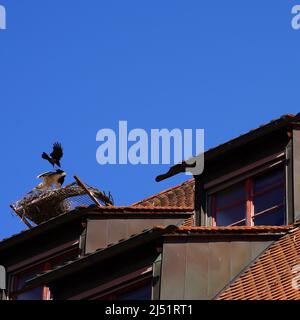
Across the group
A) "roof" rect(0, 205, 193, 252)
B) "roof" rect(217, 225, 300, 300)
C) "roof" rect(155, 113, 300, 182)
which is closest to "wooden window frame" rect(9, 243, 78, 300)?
"roof" rect(0, 205, 193, 252)

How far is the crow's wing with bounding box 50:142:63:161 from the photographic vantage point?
42688mm

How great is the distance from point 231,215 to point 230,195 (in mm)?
474

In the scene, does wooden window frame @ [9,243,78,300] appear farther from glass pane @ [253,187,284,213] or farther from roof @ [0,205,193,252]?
glass pane @ [253,187,284,213]

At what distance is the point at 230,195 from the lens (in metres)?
35.7

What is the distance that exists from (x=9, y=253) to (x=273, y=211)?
6.31m

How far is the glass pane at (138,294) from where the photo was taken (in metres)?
32.9

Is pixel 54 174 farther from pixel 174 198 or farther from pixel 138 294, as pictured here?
pixel 138 294

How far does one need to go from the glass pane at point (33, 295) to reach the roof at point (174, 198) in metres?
3.64

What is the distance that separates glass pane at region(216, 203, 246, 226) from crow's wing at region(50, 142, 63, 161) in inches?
301

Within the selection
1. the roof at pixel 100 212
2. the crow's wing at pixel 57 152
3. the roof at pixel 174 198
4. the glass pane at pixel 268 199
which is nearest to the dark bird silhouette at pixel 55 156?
the crow's wing at pixel 57 152

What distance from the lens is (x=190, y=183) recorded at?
40688mm

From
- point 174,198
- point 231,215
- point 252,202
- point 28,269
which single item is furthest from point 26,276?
point 252,202
